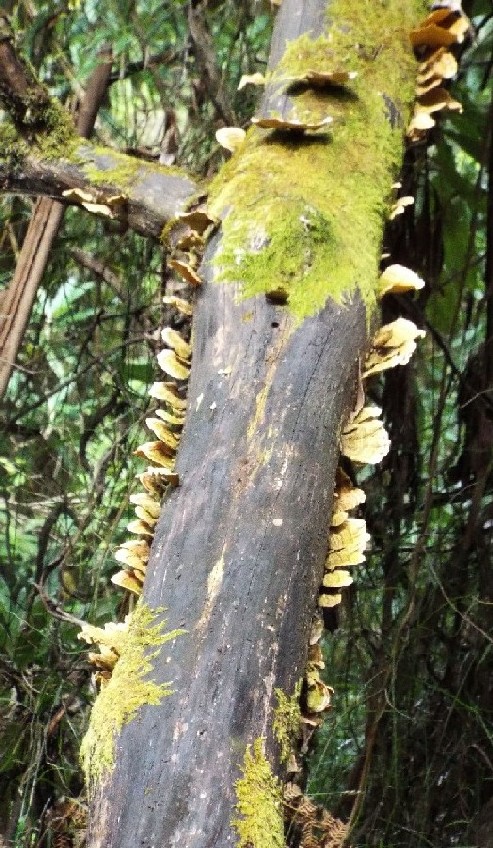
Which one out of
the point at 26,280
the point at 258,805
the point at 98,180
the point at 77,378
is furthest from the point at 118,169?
the point at 258,805

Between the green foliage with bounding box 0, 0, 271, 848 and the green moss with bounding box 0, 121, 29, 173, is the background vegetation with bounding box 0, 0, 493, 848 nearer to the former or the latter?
the green foliage with bounding box 0, 0, 271, 848

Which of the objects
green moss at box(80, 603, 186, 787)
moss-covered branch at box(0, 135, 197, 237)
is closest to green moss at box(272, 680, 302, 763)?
green moss at box(80, 603, 186, 787)

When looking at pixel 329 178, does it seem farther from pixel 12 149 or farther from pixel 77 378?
pixel 77 378

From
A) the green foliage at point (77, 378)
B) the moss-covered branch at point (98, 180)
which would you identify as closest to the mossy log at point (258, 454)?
the moss-covered branch at point (98, 180)

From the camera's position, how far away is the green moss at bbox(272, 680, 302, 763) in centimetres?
78

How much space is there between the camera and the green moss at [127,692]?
0.76m

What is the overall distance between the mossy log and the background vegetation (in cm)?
49

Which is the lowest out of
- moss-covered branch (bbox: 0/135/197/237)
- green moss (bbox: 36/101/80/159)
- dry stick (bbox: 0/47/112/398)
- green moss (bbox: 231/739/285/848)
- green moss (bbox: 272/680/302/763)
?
green moss (bbox: 231/739/285/848)

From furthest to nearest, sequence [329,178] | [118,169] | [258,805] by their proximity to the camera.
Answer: [118,169], [329,178], [258,805]

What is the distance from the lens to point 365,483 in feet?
6.18

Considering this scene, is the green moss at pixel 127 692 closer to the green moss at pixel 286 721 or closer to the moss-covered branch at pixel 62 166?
the green moss at pixel 286 721

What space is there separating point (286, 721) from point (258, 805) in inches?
3.5

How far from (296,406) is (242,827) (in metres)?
0.44

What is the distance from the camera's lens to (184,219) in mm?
1108
